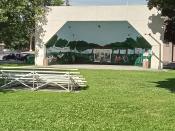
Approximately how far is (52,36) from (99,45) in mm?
8069

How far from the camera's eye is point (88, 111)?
13805 mm

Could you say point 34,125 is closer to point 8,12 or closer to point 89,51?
point 8,12

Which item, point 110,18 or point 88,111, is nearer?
point 88,111

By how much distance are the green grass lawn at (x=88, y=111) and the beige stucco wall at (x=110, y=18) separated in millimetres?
30053

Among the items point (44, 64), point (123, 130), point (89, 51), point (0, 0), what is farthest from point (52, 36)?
point (123, 130)

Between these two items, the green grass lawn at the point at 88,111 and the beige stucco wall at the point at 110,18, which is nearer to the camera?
the green grass lawn at the point at 88,111

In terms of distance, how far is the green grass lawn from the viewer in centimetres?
1135

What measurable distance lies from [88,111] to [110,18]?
37863 millimetres

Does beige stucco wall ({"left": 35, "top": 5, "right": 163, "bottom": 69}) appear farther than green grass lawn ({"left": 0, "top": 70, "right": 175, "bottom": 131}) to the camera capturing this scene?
Yes

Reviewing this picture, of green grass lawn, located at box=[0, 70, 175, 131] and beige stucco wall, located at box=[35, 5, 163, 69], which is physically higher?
beige stucco wall, located at box=[35, 5, 163, 69]

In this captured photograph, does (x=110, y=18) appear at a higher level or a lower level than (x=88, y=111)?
higher

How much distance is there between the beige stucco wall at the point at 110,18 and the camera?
49.6 m

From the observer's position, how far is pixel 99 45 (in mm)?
58656

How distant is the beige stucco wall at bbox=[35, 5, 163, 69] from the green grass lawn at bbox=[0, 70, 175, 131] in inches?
1183
